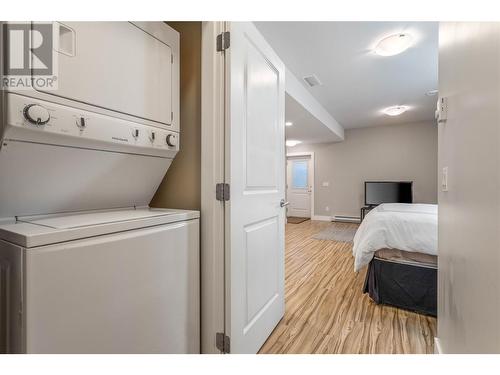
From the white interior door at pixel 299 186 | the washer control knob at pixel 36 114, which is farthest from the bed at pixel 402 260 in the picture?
the white interior door at pixel 299 186

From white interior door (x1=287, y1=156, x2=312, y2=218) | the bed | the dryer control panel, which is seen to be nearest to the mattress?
the bed

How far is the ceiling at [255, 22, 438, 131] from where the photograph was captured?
7.17ft

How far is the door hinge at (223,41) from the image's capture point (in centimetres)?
119

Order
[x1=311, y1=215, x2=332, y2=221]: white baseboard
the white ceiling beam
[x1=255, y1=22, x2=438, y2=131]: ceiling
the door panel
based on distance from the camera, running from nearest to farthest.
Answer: the door panel, [x1=255, y1=22, x2=438, y2=131]: ceiling, the white ceiling beam, [x1=311, y1=215, x2=332, y2=221]: white baseboard

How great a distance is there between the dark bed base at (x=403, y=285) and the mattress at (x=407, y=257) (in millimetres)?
29

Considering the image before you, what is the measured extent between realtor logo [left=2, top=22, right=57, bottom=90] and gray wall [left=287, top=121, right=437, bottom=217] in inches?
249

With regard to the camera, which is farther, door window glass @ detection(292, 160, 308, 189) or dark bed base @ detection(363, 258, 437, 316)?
door window glass @ detection(292, 160, 308, 189)

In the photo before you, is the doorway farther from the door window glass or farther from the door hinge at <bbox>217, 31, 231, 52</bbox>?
the door hinge at <bbox>217, 31, 231, 52</bbox>

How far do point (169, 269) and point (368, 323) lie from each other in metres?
1.59

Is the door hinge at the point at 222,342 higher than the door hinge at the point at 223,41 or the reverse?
the reverse

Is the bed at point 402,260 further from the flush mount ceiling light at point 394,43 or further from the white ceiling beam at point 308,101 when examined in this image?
the white ceiling beam at point 308,101

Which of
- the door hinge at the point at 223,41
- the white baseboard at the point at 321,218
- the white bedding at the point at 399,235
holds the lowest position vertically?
the white baseboard at the point at 321,218
